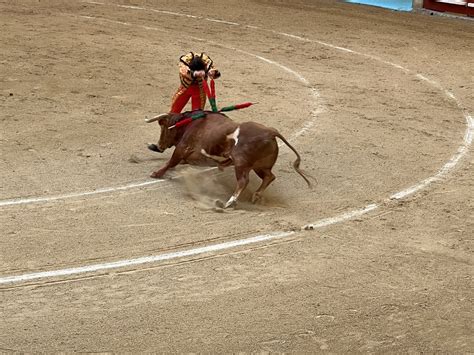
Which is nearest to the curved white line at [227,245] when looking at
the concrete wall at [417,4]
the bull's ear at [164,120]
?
the bull's ear at [164,120]

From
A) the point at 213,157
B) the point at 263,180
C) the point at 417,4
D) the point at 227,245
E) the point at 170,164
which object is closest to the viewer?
the point at 227,245

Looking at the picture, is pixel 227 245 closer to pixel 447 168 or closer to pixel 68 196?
pixel 68 196

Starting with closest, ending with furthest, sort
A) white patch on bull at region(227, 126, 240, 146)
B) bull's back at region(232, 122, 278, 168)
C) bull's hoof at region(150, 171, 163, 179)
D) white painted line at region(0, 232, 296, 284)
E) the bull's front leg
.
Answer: white painted line at region(0, 232, 296, 284) < bull's back at region(232, 122, 278, 168) < white patch on bull at region(227, 126, 240, 146) < the bull's front leg < bull's hoof at region(150, 171, 163, 179)

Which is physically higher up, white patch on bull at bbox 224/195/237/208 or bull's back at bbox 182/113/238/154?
bull's back at bbox 182/113/238/154

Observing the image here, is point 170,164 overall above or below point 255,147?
below

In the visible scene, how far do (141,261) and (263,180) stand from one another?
1466 mm

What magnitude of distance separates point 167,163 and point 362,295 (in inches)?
103

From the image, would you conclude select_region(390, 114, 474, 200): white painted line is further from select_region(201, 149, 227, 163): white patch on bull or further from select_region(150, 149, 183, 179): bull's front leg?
select_region(150, 149, 183, 179): bull's front leg

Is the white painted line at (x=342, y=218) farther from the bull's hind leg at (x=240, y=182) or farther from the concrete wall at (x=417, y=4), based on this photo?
the concrete wall at (x=417, y=4)

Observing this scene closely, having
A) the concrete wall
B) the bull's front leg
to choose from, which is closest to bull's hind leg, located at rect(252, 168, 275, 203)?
the bull's front leg

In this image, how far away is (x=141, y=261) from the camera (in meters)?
6.00

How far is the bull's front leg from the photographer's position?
7465 millimetres

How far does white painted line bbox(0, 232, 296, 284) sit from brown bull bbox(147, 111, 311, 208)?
1.98 ft

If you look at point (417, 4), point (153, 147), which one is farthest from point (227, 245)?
point (417, 4)
